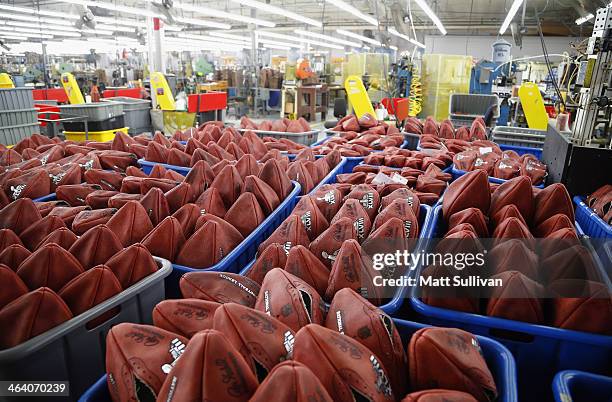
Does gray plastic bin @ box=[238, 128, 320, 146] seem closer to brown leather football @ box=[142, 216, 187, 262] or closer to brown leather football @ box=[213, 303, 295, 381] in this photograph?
brown leather football @ box=[142, 216, 187, 262]

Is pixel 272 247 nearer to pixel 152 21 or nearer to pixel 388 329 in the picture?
pixel 388 329

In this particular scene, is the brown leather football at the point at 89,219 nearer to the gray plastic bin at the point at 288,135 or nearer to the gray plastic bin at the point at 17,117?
the gray plastic bin at the point at 288,135

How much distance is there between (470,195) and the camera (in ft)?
6.31

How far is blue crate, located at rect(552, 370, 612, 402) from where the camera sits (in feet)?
3.43

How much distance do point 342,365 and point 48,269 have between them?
1020 millimetres

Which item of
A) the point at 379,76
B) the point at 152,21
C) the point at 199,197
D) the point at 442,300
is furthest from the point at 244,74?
the point at 442,300

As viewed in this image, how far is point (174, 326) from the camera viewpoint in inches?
44.5

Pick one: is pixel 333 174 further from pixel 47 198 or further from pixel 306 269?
pixel 47 198

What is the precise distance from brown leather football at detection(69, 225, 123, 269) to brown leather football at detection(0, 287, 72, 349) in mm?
303

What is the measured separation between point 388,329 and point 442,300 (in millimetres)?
295

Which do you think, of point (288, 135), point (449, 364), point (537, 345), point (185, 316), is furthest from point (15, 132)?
point (537, 345)

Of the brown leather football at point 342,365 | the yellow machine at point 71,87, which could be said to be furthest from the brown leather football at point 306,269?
the yellow machine at point 71,87

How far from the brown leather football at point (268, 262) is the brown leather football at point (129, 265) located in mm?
367

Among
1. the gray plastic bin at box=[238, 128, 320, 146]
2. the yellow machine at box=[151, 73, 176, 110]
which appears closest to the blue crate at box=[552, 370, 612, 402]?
the gray plastic bin at box=[238, 128, 320, 146]
